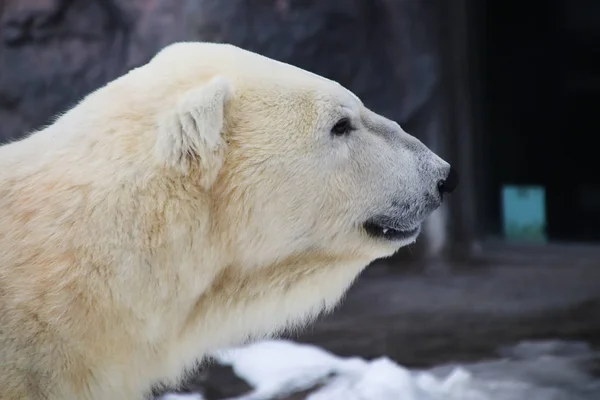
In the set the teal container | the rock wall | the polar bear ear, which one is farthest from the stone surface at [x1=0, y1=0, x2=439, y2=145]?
the polar bear ear

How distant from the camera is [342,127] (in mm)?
1591

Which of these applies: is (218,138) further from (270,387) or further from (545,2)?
(545,2)

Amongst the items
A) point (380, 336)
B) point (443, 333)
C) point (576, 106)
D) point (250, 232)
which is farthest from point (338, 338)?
point (576, 106)

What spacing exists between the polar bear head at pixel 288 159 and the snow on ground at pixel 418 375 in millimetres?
1002

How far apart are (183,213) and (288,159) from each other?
24 centimetres

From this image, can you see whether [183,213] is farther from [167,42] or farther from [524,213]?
[524,213]

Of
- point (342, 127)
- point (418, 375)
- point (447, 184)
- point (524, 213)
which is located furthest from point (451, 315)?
point (342, 127)

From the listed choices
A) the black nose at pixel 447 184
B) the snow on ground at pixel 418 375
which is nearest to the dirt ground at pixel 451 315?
the snow on ground at pixel 418 375

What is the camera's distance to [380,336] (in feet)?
10.9

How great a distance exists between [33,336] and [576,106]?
4.24 m

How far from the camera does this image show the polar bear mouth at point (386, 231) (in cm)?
163

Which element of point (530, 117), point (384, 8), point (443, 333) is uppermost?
point (384, 8)

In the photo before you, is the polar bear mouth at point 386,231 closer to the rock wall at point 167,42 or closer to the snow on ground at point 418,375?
the snow on ground at point 418,375

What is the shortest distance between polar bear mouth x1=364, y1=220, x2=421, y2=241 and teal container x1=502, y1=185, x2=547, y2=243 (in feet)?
10.1
